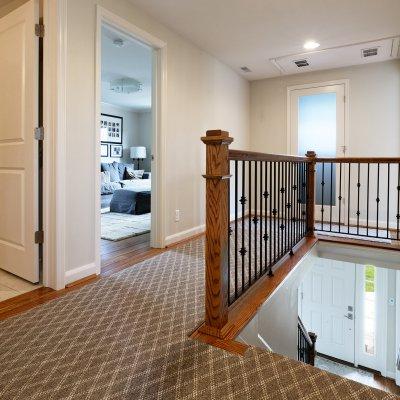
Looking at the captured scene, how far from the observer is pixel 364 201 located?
174 inches

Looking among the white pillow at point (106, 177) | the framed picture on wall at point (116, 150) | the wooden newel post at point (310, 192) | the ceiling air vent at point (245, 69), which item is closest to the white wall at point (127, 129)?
the framed picture on wall at point (116, 150)

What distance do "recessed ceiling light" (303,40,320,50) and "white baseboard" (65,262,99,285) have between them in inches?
133

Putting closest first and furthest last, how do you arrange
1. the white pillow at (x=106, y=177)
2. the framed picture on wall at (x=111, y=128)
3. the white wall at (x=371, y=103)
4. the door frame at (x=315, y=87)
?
the white wall at (x=371, y=103)
the door frame at (x=315, y=87)
the white pillow at (x=106, y=177)
the framed picture on wall at (x=111, y=128)

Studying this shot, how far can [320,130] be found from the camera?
4625 millimetres

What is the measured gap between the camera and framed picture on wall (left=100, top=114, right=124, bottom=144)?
Answer: 24.2ft

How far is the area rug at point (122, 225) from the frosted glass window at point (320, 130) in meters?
2.69

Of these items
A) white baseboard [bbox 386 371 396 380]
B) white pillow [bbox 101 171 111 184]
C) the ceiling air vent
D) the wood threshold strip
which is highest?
the ceiling air vent

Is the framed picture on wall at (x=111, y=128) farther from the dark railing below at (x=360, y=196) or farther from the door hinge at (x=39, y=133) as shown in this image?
→ the door hinge at (x=39, y=133)

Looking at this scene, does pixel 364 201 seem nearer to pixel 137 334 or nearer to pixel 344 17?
pixel 344 17

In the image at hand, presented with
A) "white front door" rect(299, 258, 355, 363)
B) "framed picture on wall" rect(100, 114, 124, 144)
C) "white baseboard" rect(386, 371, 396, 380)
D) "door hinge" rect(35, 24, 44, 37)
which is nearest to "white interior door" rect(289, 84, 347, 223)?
"white front door" rect(299, 258, 355, 363)

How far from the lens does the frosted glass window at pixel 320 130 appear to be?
4.54m

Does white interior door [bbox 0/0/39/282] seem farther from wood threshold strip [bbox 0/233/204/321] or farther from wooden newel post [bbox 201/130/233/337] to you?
wooden newel post [bbox 201/130/233/337]

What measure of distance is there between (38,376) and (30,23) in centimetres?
224

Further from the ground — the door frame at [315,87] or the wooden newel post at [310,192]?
the door frame at [315,87]
